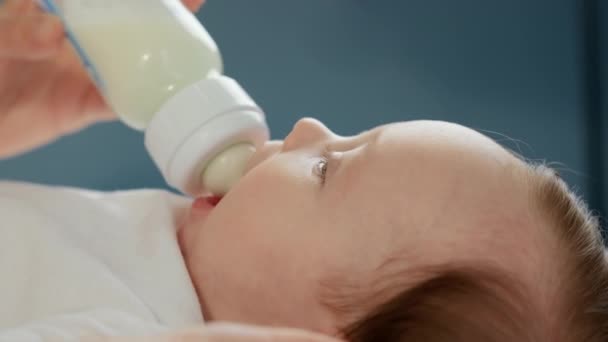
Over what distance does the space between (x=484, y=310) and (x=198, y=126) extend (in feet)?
0.78

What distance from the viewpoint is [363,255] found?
1.66 feet

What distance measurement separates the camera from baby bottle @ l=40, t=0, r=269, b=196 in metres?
0.55

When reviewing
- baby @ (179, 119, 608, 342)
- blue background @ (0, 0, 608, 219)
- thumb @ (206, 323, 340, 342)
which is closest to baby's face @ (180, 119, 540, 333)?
baby @ (179, 119, 608, 342)

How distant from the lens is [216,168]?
569mm

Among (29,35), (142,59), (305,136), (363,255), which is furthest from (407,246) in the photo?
(29,35)

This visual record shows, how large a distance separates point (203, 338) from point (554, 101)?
1.02 metres

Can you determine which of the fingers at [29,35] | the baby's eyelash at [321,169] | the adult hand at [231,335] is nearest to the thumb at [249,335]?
the adult hand at [231,335]

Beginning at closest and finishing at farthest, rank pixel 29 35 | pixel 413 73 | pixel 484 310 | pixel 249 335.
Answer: pixel 249 335 < pixel 484 310 < pixel 29 35 < pixel 413 73

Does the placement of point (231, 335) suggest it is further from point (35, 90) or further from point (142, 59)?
point (35, 90)

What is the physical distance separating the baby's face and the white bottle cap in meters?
0.03

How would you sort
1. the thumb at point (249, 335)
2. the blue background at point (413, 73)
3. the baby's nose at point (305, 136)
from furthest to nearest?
the blue background at point (413, 73), the baby's nose at point (305, 136), the thumb at point (249, 335)

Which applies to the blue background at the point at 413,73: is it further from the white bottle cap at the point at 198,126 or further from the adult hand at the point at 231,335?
the adult hand at the point at 231,335

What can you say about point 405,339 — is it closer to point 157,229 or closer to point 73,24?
point 157,229

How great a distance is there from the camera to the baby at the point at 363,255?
488mm
